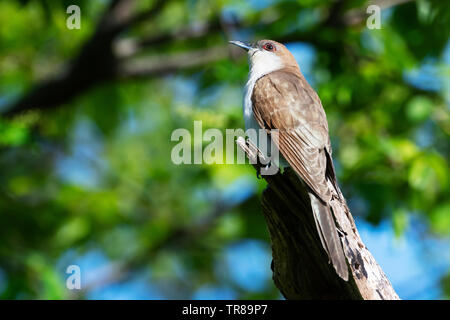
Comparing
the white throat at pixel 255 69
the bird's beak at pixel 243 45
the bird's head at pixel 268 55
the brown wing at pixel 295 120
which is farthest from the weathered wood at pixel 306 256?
the bird's beak at pixel 243 45

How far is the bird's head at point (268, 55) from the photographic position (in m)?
6.42

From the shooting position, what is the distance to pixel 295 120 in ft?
16.9

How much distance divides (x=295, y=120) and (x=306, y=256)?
1.83 meters

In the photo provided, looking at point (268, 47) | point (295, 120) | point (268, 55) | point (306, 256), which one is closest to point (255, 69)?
point (268, 55)

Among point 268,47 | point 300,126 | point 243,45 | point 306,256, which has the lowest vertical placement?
point 306,256

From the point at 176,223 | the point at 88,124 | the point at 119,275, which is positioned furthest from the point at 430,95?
the point at 88,124

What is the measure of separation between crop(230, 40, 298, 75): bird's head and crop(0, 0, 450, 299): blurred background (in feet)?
0.85

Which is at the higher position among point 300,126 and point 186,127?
point 186,127

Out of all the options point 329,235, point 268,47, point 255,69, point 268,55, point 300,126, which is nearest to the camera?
point 329,235

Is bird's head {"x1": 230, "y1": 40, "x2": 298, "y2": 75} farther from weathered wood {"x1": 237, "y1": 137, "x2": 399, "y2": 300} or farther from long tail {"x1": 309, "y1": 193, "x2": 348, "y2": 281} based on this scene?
long tail {"x1": 309, "y1": 193, "x2": 348, "y2": 281}

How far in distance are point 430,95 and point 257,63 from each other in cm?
228

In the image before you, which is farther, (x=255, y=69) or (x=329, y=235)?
(x=255, y=69)

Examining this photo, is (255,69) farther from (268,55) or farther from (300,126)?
(300,126)
